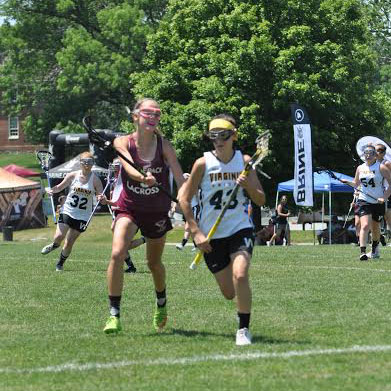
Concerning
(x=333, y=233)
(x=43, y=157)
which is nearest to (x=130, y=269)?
(x=333, y=233)

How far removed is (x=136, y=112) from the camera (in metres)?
9.65

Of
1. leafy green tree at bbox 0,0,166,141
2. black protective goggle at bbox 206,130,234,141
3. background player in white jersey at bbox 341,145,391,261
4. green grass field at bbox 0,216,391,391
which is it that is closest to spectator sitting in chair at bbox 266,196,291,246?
background player in white jersey at bbox 341,145,391,261

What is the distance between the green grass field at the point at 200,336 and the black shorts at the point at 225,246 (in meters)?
0.62

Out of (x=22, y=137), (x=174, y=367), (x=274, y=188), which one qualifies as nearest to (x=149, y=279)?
(x=174, y=367)

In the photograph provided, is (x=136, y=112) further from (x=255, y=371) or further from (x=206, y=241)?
(x=255, y=371)

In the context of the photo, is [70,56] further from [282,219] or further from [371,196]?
[371,196]

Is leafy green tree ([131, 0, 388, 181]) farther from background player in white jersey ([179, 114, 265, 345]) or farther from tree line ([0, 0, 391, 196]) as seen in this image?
background player in white jersey ([179, 114, 265, 345])

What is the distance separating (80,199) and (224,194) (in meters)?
9.07

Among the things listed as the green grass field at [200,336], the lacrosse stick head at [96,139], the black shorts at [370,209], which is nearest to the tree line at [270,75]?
the black shorts at [370,209]

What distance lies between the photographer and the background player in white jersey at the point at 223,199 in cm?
888

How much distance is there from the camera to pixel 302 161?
2988 centimetres

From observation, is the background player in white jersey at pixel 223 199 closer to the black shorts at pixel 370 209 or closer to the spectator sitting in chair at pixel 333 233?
the black shorts at pixel 370 209

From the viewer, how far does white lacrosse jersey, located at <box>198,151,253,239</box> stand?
29.3 ft

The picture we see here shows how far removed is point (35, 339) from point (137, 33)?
53556mm
